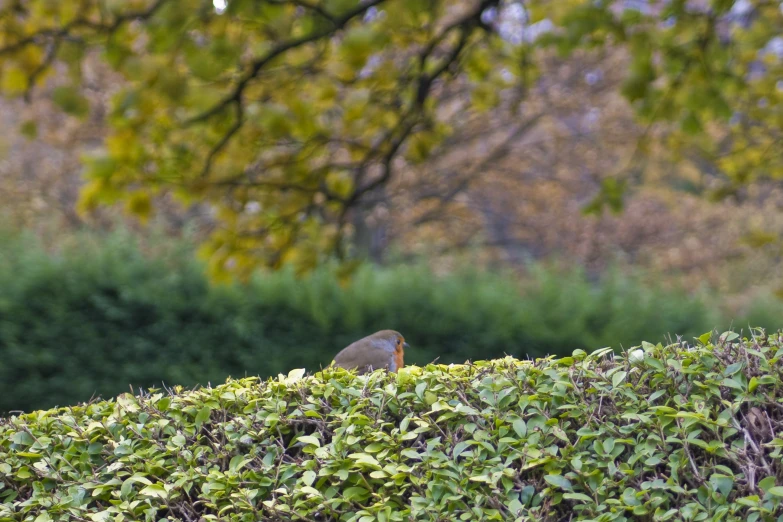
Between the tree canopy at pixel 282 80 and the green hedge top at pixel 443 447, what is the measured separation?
3068 mm

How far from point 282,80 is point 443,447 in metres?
5.25

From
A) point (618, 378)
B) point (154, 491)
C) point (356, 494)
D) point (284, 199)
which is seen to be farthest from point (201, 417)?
point (284, 199)

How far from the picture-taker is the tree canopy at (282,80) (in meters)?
5.66

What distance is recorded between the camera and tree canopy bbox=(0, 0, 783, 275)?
18.6 feet

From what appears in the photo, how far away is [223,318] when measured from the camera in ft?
23.6

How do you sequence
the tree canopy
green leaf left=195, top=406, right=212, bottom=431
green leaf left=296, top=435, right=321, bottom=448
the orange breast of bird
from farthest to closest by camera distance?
the tree canopy → the orange breast of bird → green leaf left=195, top=406, right=212, bottom=431 → green leaf left=296, top=435, right=321, bottom=448

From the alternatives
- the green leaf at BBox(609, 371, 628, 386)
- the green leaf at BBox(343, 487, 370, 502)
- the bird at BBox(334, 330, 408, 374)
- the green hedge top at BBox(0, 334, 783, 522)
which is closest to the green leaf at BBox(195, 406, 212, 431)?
the green hedge top at BBox(0, 334, 783, 522)

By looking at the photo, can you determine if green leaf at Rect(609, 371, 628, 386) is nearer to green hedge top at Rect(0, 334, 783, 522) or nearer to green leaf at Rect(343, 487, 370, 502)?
green hedge top at Rect(0, 334, 783, 522)

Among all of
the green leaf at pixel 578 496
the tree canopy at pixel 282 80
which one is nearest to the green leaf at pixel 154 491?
the green leaf at pixel 578 496

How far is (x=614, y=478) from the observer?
245cm

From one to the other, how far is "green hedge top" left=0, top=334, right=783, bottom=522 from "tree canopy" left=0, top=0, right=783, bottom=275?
307 centimetres

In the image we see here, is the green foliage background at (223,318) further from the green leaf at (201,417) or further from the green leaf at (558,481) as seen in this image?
the green leaf at (558,481)

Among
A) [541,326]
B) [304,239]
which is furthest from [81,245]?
[541,326]

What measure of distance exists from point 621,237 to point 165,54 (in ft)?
33.1
